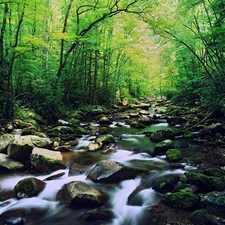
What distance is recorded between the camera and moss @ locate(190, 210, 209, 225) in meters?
3.79

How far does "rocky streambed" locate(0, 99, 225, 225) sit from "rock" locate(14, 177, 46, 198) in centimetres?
2

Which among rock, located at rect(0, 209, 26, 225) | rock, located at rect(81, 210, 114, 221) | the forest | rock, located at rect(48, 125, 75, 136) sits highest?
the forest

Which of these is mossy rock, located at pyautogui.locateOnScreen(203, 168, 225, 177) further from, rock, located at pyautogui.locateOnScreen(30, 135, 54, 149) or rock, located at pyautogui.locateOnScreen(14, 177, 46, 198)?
rock, located at pyautogui.locateOnScreen(30, 135, 54, 149)

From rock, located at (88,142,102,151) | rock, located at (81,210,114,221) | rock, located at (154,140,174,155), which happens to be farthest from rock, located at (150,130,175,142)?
rock, located at (81,210,114,221)

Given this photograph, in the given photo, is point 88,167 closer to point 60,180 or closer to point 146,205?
point 60,180

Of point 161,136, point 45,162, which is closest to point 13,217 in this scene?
point 45,162

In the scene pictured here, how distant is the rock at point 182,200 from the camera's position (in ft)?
14.0

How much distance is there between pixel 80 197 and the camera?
465 cm

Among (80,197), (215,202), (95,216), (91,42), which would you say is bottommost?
(95,216)

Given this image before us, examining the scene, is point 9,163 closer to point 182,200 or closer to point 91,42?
point 182,200

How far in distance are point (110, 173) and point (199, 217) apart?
8.34ft

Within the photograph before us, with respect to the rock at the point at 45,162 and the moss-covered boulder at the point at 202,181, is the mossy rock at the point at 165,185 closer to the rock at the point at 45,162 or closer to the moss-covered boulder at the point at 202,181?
the moss-covered boulder at the point at 202,181

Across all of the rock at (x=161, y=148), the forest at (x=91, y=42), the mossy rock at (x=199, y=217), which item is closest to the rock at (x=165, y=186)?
the mossy rock at (x=199, y=217)

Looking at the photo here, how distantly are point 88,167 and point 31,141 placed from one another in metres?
2.25
